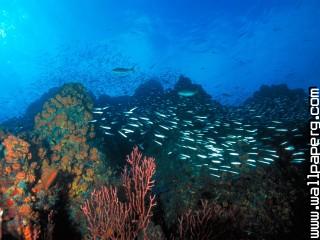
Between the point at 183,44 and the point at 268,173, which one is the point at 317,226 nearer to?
the point at 268,173

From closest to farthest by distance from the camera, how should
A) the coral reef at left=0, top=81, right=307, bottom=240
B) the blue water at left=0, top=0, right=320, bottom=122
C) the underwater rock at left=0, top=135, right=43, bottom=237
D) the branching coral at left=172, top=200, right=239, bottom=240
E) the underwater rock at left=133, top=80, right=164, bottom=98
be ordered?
the branching coral at left=172, top=200, right=239, bottom=240, the coral reef at left=0, top=81, right=307, bottom=240, the underwater rock at left=0, top=135, right=43, bottom=237, the underwater rock at left=133, top=80, right=164, bottom=98, the blue water at left=0, top=0, right=320, bottom=122

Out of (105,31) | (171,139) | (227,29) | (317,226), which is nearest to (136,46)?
(105,31)

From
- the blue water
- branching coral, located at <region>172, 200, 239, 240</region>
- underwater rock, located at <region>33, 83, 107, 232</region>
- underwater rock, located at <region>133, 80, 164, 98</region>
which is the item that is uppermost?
the blue water

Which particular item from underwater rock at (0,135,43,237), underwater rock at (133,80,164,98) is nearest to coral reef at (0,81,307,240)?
underwater rock at (0,135,43,237)

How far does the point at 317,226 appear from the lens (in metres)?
7.48

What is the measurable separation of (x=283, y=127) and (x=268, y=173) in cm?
208

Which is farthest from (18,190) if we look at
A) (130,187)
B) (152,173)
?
(152,173)

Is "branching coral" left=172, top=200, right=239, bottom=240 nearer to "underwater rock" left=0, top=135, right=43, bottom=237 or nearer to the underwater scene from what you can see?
the underwater scene

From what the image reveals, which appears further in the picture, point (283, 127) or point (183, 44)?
point (183, 44)

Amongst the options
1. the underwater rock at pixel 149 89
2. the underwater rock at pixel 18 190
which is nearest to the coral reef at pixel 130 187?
the underwater rock at pixel 18 190

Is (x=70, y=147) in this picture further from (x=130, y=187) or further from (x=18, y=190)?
(x=130, y=187)

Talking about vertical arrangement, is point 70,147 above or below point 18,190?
above

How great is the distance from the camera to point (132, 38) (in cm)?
3872

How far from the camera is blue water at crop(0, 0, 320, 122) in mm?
32825
